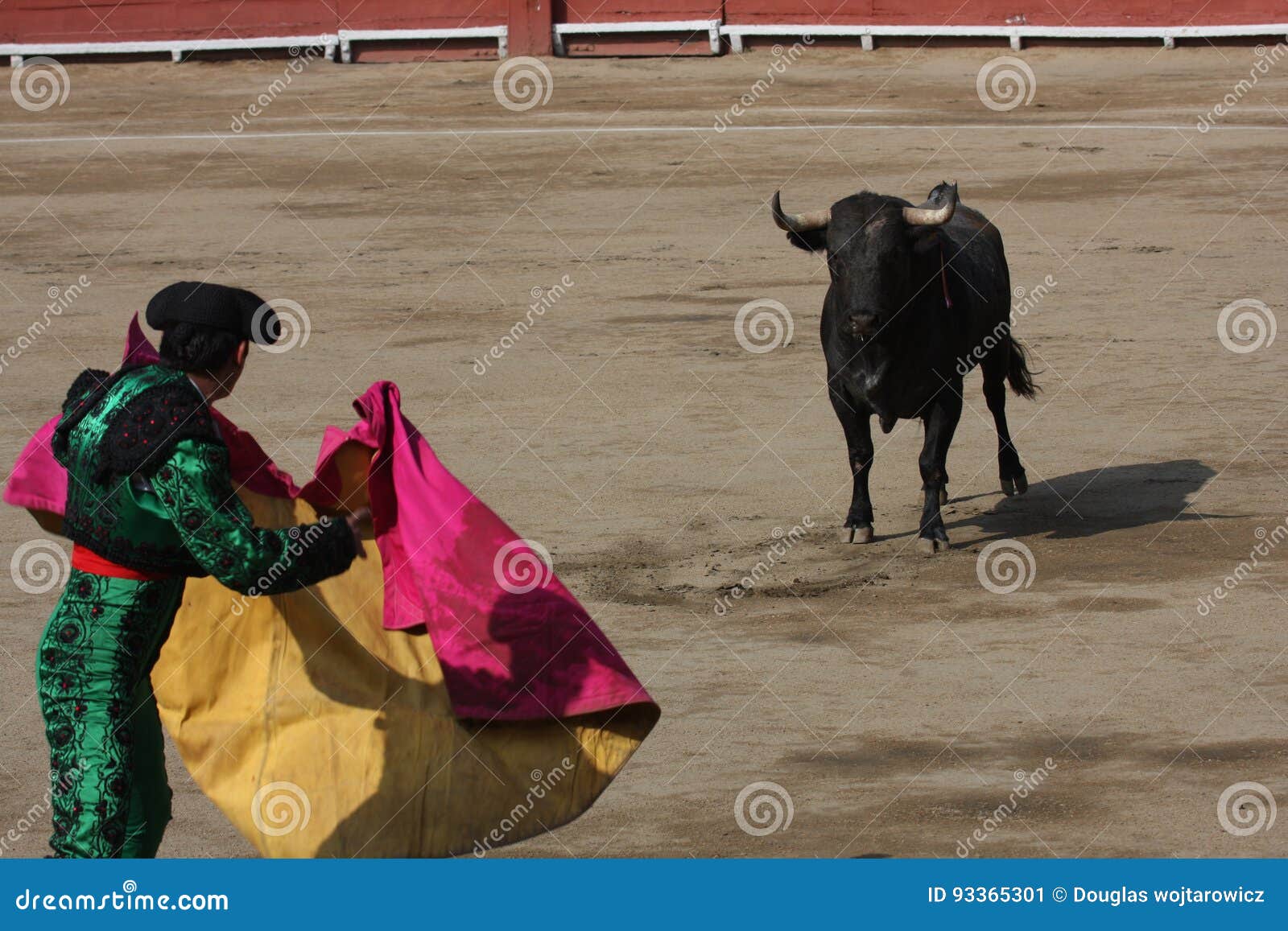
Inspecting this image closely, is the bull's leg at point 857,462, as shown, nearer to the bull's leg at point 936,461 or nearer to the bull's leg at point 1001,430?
the bull's leg at point 936,461

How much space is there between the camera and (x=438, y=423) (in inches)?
373

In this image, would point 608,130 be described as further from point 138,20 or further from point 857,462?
point 857,462

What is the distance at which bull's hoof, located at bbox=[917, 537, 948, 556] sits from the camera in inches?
292

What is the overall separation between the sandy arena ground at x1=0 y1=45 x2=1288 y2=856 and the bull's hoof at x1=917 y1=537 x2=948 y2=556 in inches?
3.5

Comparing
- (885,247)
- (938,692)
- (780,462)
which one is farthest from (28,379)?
(938,692)

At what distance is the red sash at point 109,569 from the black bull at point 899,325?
14.0 ft

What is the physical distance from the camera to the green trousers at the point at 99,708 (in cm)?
338

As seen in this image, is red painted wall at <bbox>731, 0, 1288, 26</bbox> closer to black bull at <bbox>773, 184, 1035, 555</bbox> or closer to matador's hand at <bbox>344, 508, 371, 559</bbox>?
black bull at <bbox>773, 184, 1035, 555</bbox>

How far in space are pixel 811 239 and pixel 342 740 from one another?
436cm

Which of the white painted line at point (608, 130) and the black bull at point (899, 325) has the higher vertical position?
the white painted line at point (608, 130)

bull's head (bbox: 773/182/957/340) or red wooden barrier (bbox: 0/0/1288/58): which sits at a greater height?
red wooden barrier (bbox: 0/0/1288/58)

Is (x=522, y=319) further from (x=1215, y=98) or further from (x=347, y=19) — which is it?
(x=347, y=19)

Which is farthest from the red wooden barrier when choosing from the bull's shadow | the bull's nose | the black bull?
the bull's nose

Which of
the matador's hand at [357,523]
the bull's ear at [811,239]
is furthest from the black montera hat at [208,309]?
the bull's ear at [811,239]
